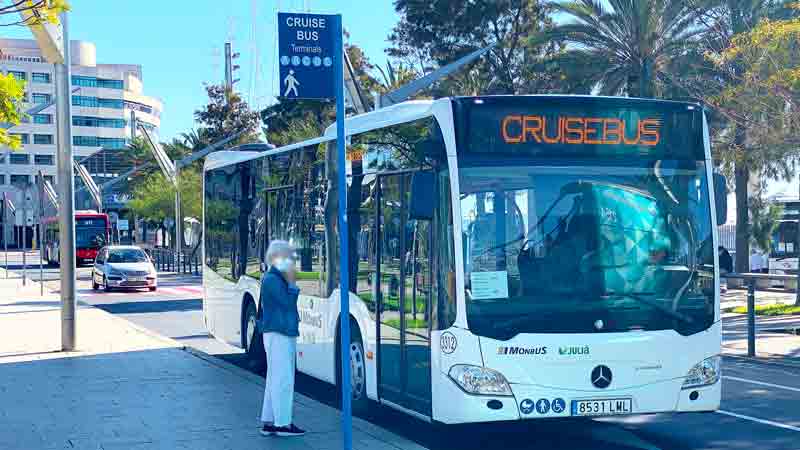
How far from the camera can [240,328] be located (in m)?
15.4

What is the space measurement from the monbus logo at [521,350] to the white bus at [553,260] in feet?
0.04

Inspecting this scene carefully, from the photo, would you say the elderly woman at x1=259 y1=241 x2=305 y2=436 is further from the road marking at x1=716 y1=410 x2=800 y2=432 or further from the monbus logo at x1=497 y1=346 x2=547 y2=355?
the road marking at x1=716 y1=410 x2=800 y2=432

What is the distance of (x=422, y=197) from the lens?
8484 mm

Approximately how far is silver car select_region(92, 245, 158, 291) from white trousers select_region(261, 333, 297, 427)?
94.9 ft

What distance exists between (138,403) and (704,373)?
5.94 meters

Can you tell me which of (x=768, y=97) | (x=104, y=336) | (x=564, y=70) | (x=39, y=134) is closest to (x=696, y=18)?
(x=564, y=70)

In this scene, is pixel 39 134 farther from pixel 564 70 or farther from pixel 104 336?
pixel 104 336

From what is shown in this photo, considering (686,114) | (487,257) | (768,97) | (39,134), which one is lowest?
(487,257)

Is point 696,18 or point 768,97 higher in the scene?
point 696,18

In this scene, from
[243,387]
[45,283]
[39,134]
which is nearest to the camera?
[243,387]

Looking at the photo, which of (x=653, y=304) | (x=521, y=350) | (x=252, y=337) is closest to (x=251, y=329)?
(x=252, y=337)

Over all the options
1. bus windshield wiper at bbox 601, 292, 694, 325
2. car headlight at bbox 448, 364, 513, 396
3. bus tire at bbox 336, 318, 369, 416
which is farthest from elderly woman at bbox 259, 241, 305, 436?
bus windshield wiper at bbox 601, 292, 694, 325

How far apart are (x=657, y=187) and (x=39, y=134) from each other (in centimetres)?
12492

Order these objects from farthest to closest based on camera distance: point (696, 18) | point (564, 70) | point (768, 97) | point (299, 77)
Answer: point (564, 70) → point (696, 18) → point (768, 97) → point (299, 77)
